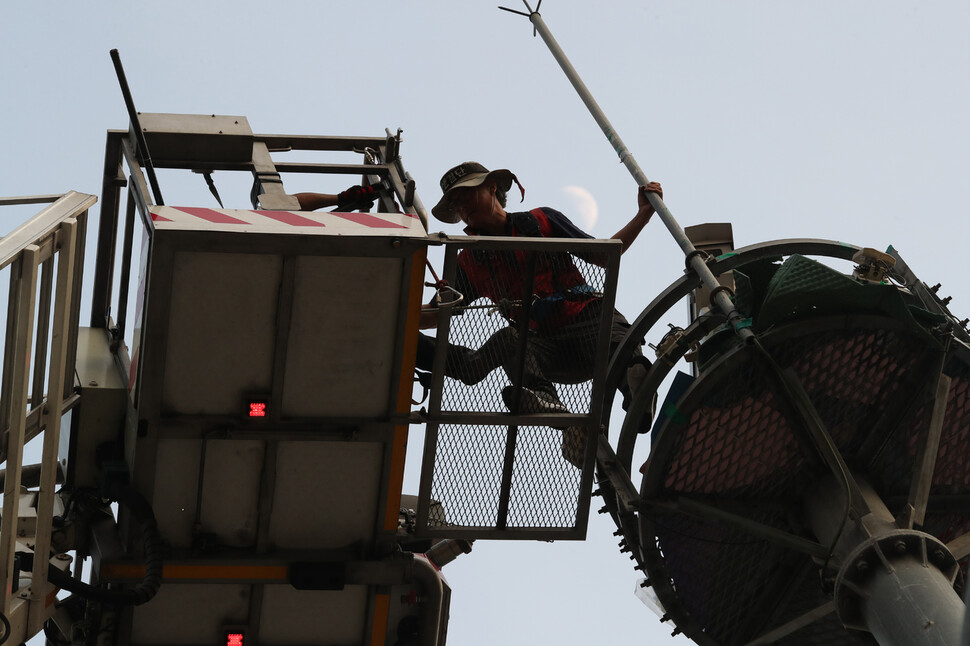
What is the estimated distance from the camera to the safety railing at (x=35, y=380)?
7910 mm

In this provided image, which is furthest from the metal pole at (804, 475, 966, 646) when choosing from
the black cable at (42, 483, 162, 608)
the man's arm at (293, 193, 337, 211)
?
the black cable at (42, 483, 162, 608)

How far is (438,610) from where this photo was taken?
34.0 feet

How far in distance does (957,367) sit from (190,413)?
505 centimetres

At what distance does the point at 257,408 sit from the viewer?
8867mm

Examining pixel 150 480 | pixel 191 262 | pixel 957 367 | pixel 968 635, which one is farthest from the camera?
pixel 957 367

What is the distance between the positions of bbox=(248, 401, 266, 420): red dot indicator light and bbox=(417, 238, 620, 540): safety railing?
3.53 feet

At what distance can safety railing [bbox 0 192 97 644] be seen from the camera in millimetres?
7910

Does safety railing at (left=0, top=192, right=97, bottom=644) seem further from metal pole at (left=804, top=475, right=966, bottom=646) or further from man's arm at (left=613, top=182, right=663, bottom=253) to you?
metal pole at (left=804, top=475, right=966, bottom=646)

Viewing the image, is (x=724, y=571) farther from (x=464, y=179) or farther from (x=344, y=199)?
(x=344, y=199)

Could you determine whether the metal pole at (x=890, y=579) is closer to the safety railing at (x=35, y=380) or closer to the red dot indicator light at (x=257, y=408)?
the red dot indicator light at (x=257, y=408)

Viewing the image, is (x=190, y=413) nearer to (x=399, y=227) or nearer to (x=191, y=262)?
(x=191, y=262)

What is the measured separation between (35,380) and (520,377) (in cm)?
296

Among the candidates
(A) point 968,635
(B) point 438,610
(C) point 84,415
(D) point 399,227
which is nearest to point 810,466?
(B) point 438,610

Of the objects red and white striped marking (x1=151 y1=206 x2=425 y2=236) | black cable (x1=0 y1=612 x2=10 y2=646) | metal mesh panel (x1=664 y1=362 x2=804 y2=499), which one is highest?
red and white striped marking (x1=151 y1=206 x2=425 y2=236)
